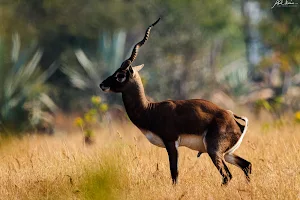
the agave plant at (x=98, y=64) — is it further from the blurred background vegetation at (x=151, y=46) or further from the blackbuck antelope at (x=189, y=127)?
the blackbuck antelope at (x=189, y=127)

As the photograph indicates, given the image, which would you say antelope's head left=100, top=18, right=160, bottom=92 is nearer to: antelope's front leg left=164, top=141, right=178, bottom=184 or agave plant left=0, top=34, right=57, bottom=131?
antelope's front leg left=164, top=141, right=178, bottom=184

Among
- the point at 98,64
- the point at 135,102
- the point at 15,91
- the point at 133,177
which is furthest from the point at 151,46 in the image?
the point at 133,177

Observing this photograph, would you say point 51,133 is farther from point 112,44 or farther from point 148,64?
point 148,64

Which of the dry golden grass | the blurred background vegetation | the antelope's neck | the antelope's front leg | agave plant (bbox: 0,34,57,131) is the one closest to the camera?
the dry golden grass

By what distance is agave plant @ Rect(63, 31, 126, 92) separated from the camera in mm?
28027

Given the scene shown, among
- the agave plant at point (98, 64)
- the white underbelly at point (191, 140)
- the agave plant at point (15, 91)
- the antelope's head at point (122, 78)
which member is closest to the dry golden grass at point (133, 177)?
the white underbelly at point (191, 140)

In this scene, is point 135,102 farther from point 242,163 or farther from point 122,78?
point 242,163

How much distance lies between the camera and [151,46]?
33.0 meters

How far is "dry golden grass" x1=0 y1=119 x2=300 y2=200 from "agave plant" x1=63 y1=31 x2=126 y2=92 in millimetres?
16648

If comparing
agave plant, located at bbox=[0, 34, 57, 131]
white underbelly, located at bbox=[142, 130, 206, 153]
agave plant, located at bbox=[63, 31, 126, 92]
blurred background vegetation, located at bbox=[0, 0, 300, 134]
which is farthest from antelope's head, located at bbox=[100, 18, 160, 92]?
agave plant, located at bbox=[63, 31, 126, 92]

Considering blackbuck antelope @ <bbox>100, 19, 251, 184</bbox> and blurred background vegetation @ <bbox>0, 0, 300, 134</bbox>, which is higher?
blurred background vegetation @ <bbox>0, 0, 300, 134</bbox>

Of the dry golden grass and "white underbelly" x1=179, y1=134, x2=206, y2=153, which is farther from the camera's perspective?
"white underbelly" x1=179, y1=134, x2=206, y2=153

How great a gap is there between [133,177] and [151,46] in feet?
78.6

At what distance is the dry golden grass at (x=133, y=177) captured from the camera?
8.12 m
